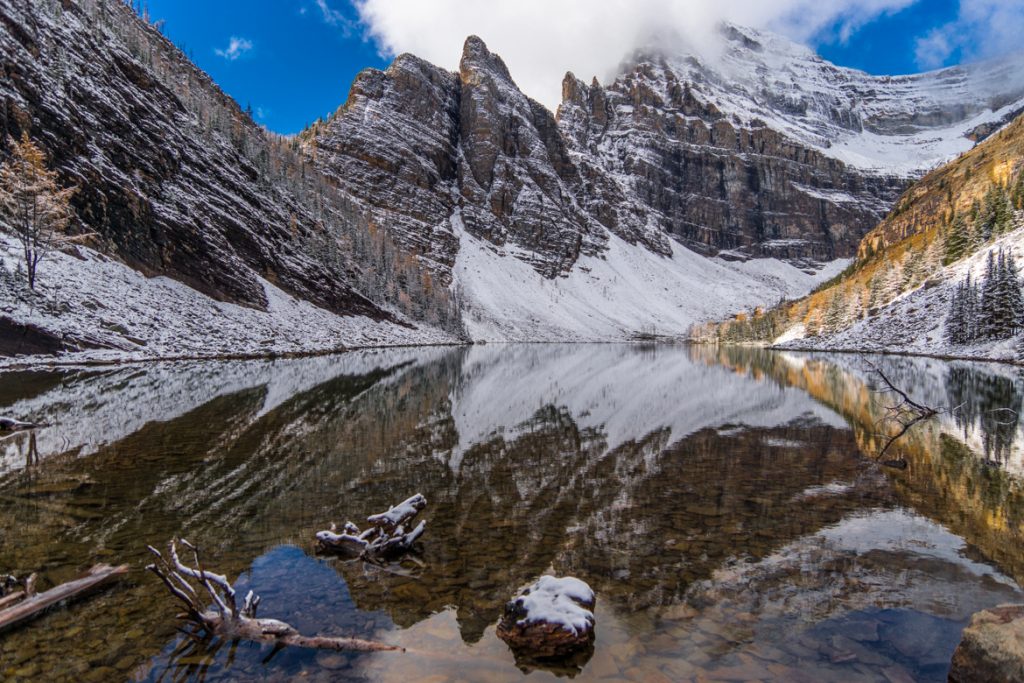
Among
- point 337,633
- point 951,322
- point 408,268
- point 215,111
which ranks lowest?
point 337,633

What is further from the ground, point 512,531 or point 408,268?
point 408,268

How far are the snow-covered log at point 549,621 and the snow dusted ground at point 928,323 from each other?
72.6m

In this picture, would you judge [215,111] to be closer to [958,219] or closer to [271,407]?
[271,407]

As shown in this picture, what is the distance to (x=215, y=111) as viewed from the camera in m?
102

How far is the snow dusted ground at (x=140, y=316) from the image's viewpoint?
1499 inches

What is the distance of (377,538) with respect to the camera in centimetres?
907

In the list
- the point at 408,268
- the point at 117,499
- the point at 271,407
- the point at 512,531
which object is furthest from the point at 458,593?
the point at 408,268

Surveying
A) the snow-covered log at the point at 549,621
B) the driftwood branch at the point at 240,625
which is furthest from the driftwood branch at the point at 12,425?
the snow-covered log at the point at 549,621

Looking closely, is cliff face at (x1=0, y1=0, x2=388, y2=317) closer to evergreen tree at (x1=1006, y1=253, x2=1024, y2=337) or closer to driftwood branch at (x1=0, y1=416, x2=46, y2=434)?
driftwood branch at (x1=0, y1=416, x2=46, y2=434)

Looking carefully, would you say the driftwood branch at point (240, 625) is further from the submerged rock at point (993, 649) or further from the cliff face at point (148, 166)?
the cliff face at point (148, 166)

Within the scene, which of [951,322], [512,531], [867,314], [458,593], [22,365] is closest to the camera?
[458,593]

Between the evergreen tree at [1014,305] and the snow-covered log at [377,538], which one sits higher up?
the evergreen tree at [1014,305]

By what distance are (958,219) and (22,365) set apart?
123395mm

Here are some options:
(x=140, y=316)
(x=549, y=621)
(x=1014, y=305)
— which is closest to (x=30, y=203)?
(x=140, y=316)
